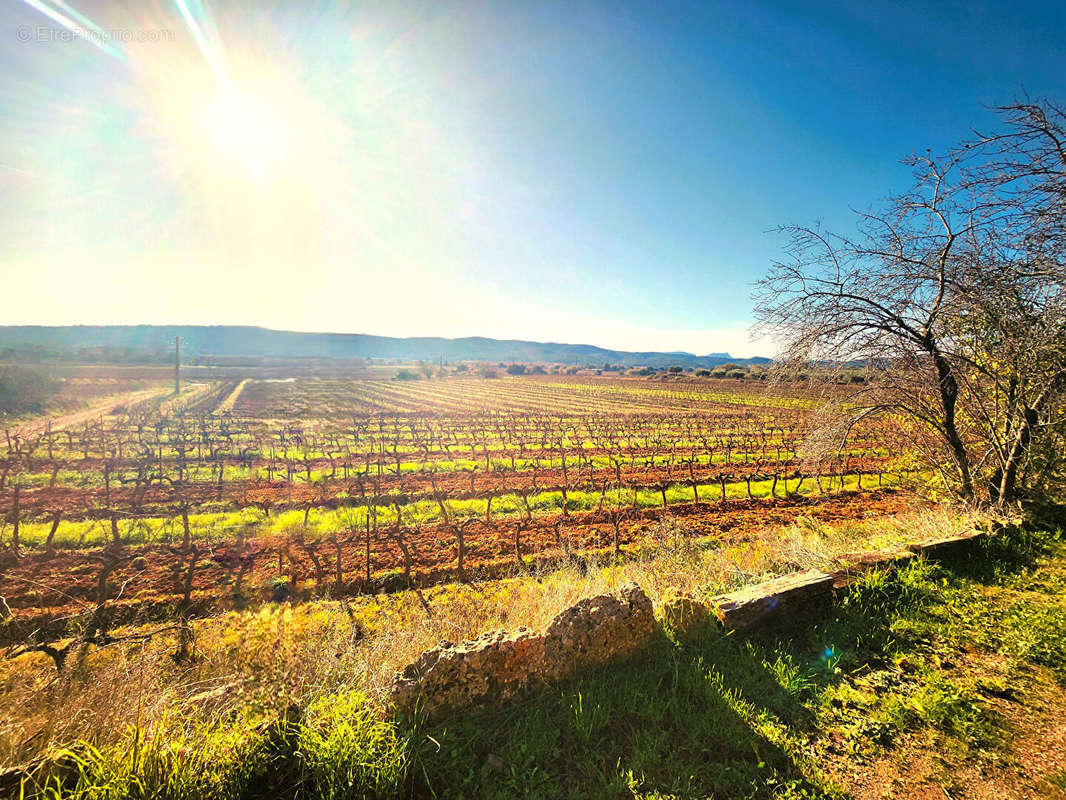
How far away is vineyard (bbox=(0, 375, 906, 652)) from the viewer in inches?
352

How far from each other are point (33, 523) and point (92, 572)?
593cm

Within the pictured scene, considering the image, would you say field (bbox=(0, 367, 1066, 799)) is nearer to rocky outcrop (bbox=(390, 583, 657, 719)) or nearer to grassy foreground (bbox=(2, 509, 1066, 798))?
grassy foreground (bbox=(2, 509, 1066, 798))

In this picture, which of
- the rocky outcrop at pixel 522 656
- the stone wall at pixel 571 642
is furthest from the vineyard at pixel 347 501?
the rocky outcrop at pixel 522 656

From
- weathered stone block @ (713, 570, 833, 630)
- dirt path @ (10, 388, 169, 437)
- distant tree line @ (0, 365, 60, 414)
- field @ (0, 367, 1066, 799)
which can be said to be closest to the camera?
field @ (0, 367, 1066, 799)

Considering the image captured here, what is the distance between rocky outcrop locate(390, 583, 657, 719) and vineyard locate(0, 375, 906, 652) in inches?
176

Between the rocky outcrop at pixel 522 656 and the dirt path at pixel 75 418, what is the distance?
4110 cm

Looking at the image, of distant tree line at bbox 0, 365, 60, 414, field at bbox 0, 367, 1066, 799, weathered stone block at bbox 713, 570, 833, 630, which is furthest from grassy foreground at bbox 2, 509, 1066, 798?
distant tree line at bbox 0, 365, 60, 414

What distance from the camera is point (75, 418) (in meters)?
37.2

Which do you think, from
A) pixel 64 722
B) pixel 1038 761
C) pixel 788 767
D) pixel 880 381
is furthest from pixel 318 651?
pixel 880 381

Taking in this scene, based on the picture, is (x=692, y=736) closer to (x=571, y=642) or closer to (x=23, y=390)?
(x=571, y=642)

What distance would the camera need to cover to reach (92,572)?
9.29 m

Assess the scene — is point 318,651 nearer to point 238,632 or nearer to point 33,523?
point 238,632

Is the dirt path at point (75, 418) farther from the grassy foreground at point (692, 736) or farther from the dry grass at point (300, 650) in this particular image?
the grassy foreground at point (692, 736)

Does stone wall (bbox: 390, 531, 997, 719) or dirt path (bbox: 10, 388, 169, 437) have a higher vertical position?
stone wall (bbox: 390, 531, 997, 719)
